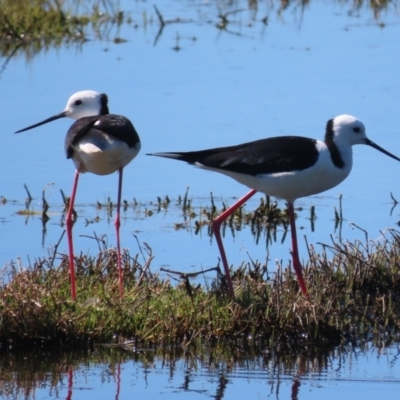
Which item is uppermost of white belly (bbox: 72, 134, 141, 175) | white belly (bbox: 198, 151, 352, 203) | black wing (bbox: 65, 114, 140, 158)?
black wing (bbox: 65, 114, 140, 158)

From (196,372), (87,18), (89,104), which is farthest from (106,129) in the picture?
(87,18)

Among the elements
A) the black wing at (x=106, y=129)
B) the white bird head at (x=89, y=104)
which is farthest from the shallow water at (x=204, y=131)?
the black wing at (x=106, y=129)

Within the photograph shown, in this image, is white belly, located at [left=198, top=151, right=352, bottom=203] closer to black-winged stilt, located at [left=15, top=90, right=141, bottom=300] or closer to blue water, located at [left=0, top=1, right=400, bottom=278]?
black-winged stilt, located at [left=15, top=90, right=141, bottom=300]

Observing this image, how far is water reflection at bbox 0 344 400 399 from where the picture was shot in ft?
17.7

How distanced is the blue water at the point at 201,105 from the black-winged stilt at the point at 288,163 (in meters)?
0.97

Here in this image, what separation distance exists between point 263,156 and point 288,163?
151 mm

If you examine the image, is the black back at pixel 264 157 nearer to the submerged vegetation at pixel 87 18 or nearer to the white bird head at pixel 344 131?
the white bird head at pixel 344 131

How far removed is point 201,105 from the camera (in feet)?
36.4

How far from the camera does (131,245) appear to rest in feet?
25.7

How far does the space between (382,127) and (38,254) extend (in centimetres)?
375

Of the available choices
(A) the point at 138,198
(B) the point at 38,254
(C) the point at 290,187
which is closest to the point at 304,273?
(C) the point at 290,187

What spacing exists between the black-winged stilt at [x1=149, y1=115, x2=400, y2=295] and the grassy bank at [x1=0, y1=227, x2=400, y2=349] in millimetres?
243

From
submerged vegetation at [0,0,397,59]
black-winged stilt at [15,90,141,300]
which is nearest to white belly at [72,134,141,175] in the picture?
black-winged stilt at [15,90,141,300]

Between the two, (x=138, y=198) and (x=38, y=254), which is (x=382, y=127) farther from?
(x=38, y=254)
